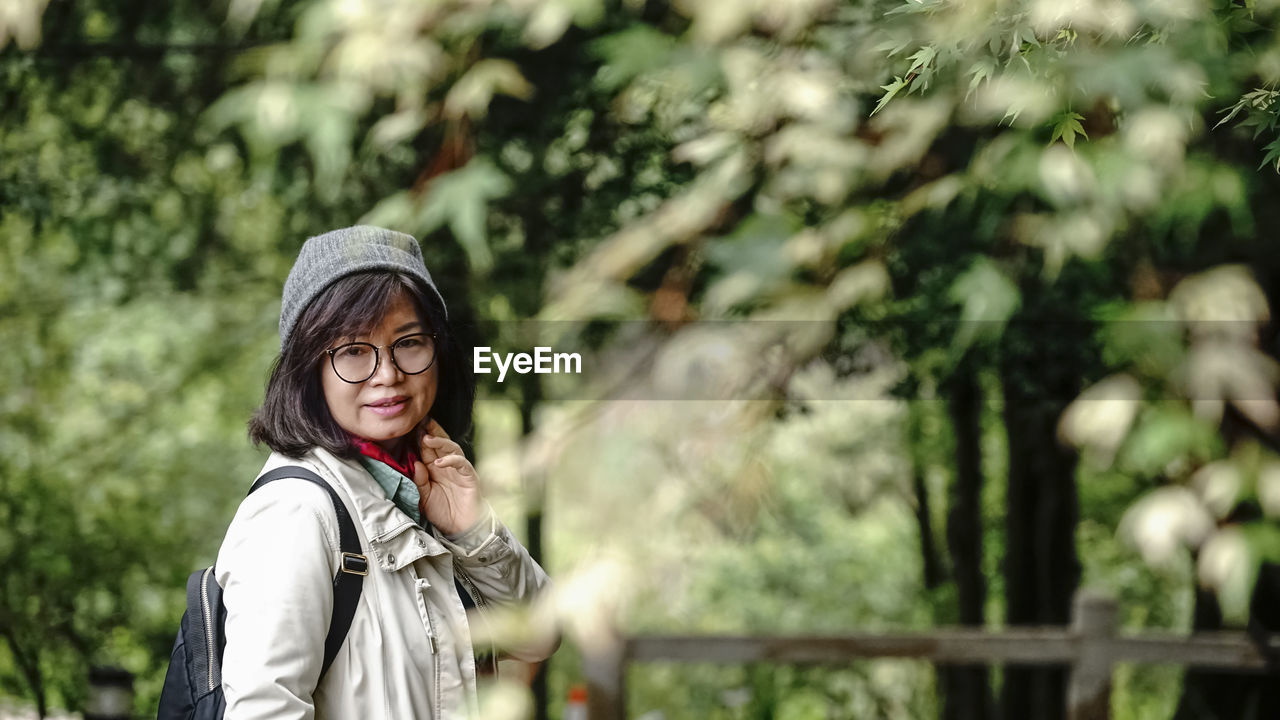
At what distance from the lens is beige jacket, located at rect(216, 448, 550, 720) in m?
1.05

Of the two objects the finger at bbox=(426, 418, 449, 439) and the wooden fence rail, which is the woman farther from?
the wooden fence rail

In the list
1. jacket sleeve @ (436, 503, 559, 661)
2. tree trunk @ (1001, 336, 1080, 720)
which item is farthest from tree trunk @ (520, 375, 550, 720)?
tree trunk @ (1001, 336, 1080, 720)

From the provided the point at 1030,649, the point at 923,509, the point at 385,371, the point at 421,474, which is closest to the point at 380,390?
the point at 385,371

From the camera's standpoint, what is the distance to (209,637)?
3.67ft

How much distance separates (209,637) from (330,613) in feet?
0.42

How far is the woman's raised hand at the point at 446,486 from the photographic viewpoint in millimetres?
1294

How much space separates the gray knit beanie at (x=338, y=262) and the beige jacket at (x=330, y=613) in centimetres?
16

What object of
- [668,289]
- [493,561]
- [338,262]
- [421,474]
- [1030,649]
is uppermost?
[668,289]

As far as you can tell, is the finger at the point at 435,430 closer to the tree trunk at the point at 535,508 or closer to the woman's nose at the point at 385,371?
the woman's nose at the point at 385,371

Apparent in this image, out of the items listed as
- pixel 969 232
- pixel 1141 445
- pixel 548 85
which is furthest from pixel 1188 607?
pixel 548 85

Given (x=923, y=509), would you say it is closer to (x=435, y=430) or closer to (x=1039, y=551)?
(x=1039, y=551)

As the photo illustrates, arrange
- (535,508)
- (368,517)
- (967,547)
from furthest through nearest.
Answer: (967,547)
(535,508)
(368,517)

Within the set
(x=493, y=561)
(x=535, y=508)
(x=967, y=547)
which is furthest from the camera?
(x=967, y=547)

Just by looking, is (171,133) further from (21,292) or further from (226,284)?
(21,292)
